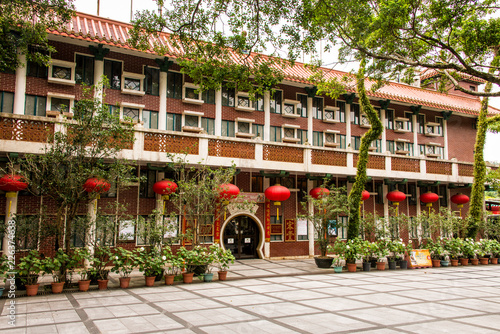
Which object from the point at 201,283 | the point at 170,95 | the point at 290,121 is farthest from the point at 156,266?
the point at 290,121

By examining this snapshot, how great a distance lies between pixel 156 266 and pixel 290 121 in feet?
33.7

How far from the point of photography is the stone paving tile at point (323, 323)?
21.7 feet

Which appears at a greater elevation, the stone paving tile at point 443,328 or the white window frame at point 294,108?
the white window frame at point 294,108

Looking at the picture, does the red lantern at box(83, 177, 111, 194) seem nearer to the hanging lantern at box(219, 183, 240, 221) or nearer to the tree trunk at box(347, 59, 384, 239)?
the hanging lantern at box(219, 183, 240, 221)

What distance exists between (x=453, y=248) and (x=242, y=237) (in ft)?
30.7

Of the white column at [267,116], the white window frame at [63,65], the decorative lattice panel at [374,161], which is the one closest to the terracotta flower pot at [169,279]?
the white window frame at [63,65]

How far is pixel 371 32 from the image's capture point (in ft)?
29.5

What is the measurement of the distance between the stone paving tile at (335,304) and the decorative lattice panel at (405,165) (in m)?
11.6

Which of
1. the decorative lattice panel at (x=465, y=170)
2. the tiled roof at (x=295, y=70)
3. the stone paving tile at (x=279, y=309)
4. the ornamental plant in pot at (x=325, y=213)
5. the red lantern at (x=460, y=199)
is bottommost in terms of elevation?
the stone paving tile at (x=279, y=309)

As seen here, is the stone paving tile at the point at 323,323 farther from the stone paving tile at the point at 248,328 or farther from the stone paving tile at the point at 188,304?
the stone paving tile at the point at 188,304

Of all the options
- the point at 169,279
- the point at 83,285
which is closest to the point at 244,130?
the point at 169,279

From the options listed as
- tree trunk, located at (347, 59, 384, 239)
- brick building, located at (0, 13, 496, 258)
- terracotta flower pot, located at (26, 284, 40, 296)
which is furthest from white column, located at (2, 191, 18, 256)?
tree trunk, located at (347, 59, 384, 239)

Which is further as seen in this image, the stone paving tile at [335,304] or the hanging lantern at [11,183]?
the hanging lantern at [11,183]

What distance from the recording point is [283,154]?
16.5m
